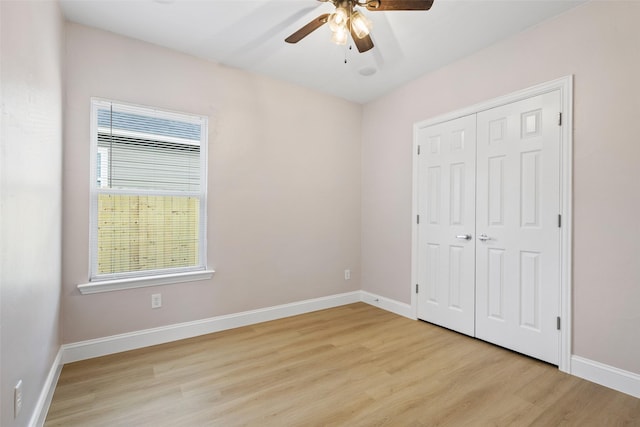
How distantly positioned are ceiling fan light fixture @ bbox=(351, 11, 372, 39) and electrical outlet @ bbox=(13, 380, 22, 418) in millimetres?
2609

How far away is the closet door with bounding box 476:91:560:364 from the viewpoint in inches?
96.1

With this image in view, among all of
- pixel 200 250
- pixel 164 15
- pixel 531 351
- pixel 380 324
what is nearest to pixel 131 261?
pixel 200 250

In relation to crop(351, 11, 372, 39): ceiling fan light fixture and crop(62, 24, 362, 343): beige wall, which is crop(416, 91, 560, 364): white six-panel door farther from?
crop(351, 11, 372, 39): ceiling fan light fixture

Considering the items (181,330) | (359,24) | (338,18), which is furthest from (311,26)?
(181,330)

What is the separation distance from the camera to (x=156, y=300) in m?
2.82

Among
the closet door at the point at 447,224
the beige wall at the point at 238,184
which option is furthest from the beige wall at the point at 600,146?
the beige wall at the point at 238,184

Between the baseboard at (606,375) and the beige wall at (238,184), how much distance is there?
243cm

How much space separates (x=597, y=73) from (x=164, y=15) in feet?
10.8

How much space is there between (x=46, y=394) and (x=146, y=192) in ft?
5.27

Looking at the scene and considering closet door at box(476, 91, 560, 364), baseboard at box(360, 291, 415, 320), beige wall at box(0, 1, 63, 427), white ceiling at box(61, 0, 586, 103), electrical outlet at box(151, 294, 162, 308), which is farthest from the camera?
baseboard at box(360, 291, 415, 320)

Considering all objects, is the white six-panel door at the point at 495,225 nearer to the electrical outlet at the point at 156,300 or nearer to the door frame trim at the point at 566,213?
the door frame trim at the point at 566,213

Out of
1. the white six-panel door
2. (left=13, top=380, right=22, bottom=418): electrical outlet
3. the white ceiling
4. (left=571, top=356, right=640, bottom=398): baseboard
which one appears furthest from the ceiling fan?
(left=571, top=356, right=640, bottom=398): baseboard

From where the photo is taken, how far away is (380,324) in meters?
3.36

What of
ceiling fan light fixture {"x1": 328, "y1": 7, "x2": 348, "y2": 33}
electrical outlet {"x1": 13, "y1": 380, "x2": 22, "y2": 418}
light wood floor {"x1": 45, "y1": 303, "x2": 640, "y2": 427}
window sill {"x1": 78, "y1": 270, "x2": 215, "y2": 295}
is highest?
ceiling fan light fixture {"x1": 328, "y1": 7, "x2": 348, "y2": 33}
